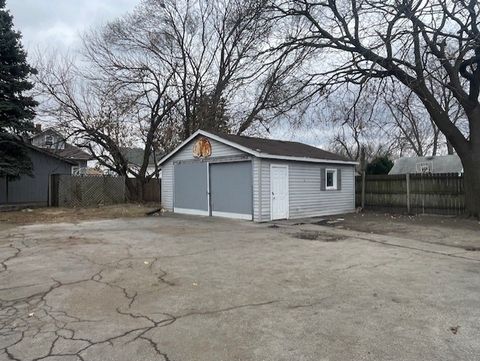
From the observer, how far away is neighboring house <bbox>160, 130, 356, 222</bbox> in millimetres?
14781

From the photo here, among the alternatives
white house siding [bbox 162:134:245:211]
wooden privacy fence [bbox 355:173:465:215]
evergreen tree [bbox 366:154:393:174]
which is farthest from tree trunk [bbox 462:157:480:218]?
evergreen tree [bbox 366:154:393:174]

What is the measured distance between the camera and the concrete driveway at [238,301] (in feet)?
12.3

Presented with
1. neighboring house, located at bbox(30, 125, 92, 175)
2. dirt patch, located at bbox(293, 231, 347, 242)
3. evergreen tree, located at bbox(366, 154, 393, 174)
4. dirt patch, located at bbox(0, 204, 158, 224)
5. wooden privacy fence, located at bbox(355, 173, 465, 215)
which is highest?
neighboring house, located at bbox(30, 125, 92, 175)

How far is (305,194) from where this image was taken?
1638 cm

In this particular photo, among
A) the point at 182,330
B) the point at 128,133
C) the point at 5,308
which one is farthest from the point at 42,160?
the point at 182,330

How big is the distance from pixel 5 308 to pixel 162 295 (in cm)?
185

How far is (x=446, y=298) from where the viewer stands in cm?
527

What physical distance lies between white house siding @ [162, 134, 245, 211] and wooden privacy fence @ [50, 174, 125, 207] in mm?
4866

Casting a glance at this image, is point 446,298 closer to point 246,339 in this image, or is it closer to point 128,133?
point 246,339

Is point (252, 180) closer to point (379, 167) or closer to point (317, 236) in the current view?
point (317, 236)

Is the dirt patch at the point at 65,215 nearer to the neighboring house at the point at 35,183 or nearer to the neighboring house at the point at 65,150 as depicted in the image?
the neighboring house at the point at 35,183

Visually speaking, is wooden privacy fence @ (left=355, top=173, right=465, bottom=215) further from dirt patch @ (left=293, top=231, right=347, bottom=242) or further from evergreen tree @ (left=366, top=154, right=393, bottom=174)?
evergreen tree @ (left=366, top=154, right=393, bottom=174)

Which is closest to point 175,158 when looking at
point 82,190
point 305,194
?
point 305,194

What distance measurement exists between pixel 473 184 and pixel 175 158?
1201cm
